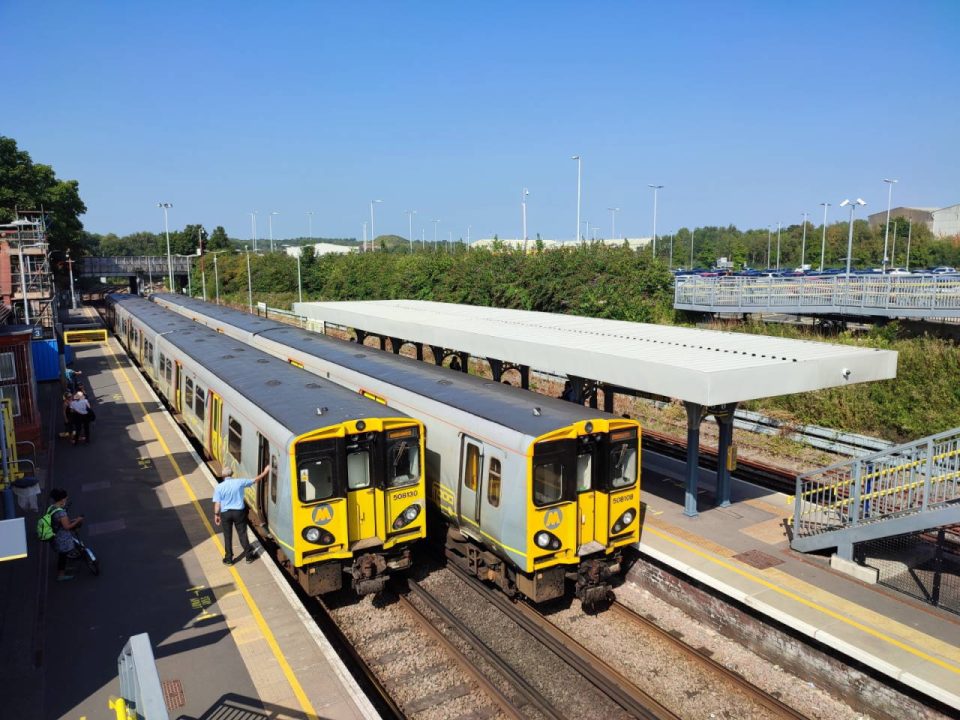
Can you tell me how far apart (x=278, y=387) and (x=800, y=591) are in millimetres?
8663

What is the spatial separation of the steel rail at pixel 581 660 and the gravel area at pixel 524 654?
0.07 meters

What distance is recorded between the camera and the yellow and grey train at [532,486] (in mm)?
9266

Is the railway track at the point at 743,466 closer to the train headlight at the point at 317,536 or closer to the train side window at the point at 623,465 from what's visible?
the train side window at the point at 623,465

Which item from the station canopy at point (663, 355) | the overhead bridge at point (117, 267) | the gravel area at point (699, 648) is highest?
the overhead bridge at point (117, 267)

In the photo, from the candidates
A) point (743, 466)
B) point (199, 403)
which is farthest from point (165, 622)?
point (743, 466)

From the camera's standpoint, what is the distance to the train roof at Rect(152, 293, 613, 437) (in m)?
9.95

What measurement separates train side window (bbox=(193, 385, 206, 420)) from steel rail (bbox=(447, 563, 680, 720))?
710cm

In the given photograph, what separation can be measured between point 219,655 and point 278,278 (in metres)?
53.9

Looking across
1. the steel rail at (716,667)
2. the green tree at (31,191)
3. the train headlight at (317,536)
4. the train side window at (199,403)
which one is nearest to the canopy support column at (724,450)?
the steel rail at (716,667)

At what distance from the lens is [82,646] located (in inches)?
335

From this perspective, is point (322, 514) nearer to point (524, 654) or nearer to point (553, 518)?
point (553, 518)

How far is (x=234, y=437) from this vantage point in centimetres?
1204

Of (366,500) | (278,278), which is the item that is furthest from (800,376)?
(278,278)

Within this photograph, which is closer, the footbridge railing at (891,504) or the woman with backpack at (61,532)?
the footbridge railing at (891,504)
